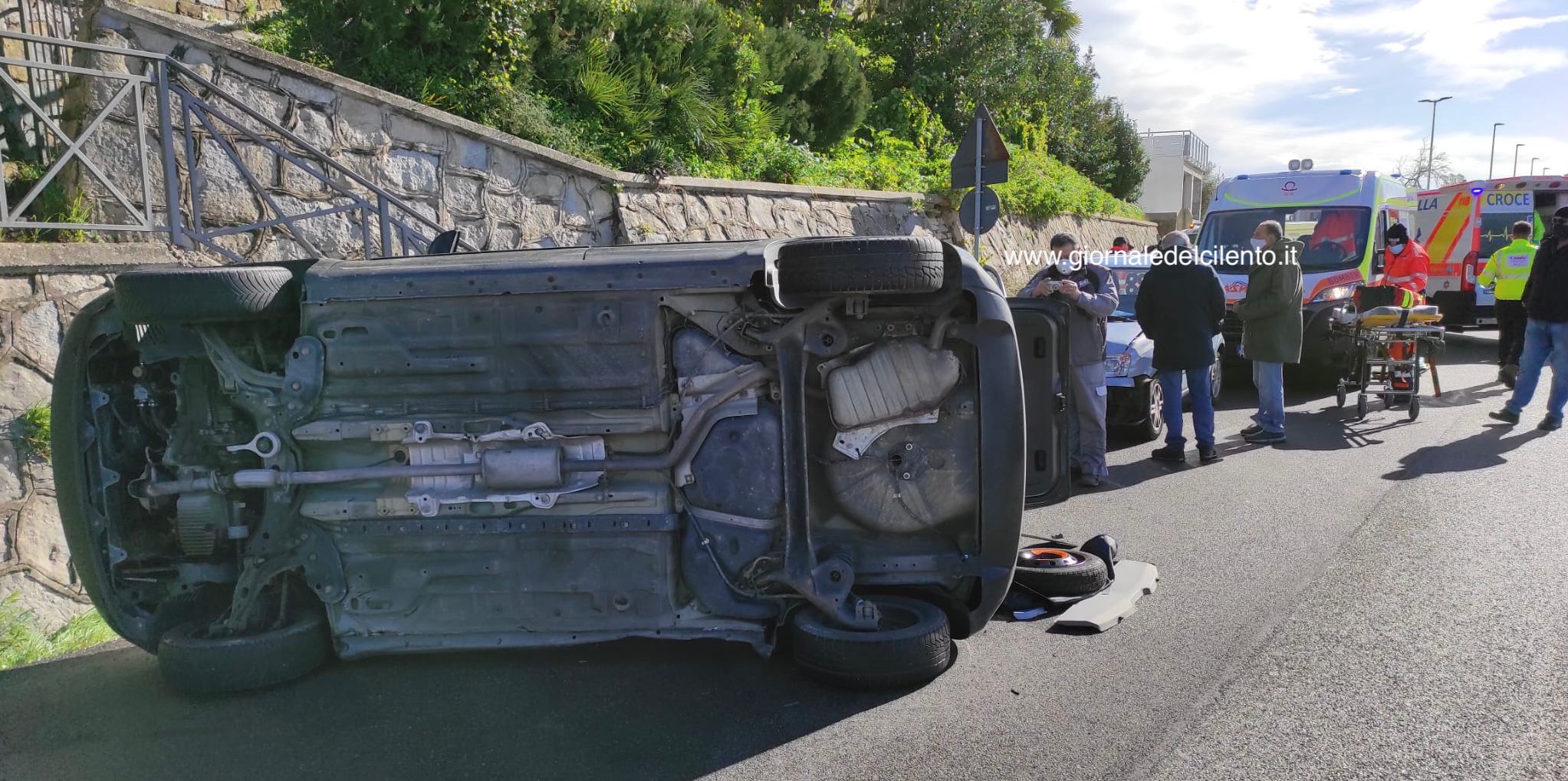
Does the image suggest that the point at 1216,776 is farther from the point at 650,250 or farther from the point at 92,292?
the point at 92,292

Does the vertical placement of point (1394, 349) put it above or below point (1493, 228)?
below

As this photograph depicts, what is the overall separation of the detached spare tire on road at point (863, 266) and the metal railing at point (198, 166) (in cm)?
471

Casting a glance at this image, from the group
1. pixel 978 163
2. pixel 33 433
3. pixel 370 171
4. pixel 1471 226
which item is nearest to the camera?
pixel 33 433

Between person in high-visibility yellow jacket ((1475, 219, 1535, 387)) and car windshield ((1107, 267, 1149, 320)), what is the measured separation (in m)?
4.84

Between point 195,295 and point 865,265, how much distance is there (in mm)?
2532

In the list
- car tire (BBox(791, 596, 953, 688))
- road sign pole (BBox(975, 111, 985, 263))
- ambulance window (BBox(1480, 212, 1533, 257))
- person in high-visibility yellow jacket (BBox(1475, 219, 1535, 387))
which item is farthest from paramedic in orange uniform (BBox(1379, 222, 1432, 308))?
car tire (BBox(791, 596, 953, 688))

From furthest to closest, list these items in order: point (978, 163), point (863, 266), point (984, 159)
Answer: point (984, 159) → point (978, 163) → point (863, 266)

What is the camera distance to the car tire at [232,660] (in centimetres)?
391

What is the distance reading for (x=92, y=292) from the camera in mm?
5980

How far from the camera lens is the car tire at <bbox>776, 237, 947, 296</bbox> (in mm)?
3791

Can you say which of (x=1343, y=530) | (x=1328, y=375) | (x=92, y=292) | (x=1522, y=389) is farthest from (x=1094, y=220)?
(x=92, y=292)

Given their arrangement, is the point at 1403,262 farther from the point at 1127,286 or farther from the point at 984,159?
the point at 984,159

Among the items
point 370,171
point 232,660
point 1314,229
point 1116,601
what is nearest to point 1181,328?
point 1116,601

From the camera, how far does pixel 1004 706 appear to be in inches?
150
